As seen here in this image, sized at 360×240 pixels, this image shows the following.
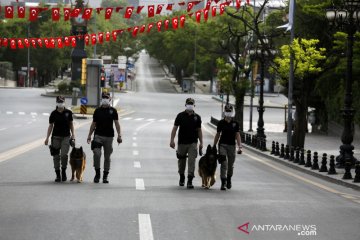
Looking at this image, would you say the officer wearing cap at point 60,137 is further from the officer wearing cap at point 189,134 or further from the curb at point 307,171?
the curb at point 307,171

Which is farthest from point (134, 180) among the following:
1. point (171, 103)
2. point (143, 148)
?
point (171, 103)

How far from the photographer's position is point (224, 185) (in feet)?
60.0

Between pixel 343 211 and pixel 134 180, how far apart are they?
6389mm

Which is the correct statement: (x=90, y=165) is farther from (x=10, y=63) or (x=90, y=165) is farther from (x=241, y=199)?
(x=10, y=63)

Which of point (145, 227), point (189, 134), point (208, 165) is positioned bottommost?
point (145, 227)

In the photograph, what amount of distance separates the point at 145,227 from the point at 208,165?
6.10m

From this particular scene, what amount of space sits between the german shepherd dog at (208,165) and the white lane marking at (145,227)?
4727 millimetres

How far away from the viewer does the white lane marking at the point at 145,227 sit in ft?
36.6

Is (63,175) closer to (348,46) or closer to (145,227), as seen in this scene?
(145,227)

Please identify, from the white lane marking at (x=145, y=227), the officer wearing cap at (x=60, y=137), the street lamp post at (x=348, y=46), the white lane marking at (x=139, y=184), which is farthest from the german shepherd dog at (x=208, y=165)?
the street lamp post at (x=348, y=46)

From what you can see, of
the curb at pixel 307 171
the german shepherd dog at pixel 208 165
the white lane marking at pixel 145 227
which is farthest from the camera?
the curb at pixel 307 171

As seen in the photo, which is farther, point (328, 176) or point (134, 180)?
point (328, 176)

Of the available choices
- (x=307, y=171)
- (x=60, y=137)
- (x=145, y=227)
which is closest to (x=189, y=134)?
(x=60, y=137)

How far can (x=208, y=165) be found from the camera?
A: 59.0 ft
